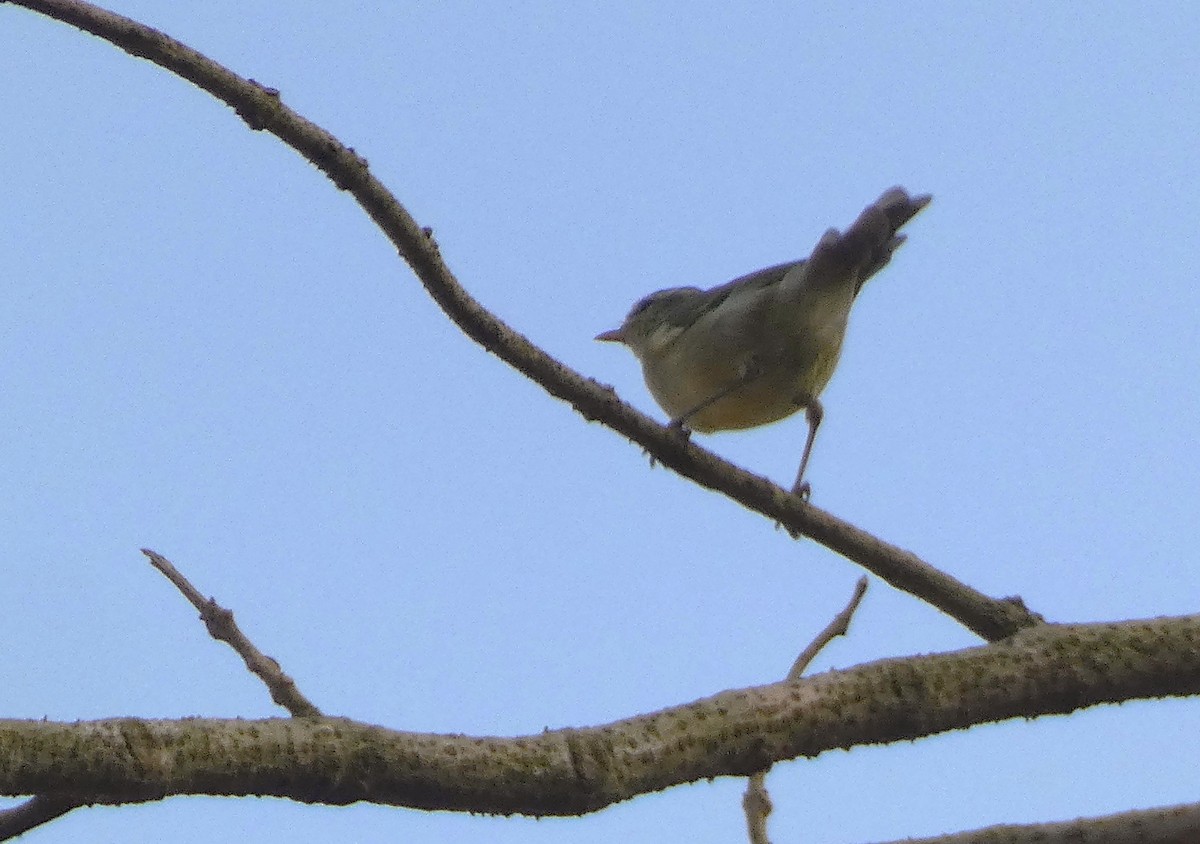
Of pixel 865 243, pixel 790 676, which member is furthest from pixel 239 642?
pixel 865 243

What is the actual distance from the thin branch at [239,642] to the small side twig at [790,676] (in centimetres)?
107

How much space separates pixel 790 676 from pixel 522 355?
1.05 m

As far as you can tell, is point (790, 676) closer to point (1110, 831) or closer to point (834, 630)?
point (834, 630)

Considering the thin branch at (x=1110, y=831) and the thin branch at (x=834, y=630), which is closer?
the thin branch at (x=1110, y=831)

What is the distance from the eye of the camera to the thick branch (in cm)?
177

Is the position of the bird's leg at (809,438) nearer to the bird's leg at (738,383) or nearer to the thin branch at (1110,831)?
the bird's leg at (738,383)

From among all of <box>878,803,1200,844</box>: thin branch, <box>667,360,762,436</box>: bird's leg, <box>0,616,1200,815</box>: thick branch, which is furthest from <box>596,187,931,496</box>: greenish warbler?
<box>878,803,1200,844</box>: thin branch

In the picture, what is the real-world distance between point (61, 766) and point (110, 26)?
1466 mm

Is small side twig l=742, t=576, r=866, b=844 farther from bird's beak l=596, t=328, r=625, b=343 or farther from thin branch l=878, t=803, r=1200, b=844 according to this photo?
bird's beak l=596, t=328, r=625, b=343

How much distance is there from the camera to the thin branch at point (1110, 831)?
2180 millimetres

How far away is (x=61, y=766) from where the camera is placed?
172 cm

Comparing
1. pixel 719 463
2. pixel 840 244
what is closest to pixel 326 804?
pixel 719 463

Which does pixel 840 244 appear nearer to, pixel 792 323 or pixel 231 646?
pixel 792 323

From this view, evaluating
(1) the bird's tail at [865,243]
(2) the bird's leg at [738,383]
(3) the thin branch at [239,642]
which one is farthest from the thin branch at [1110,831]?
(2) the bird's leg at [738,383]
